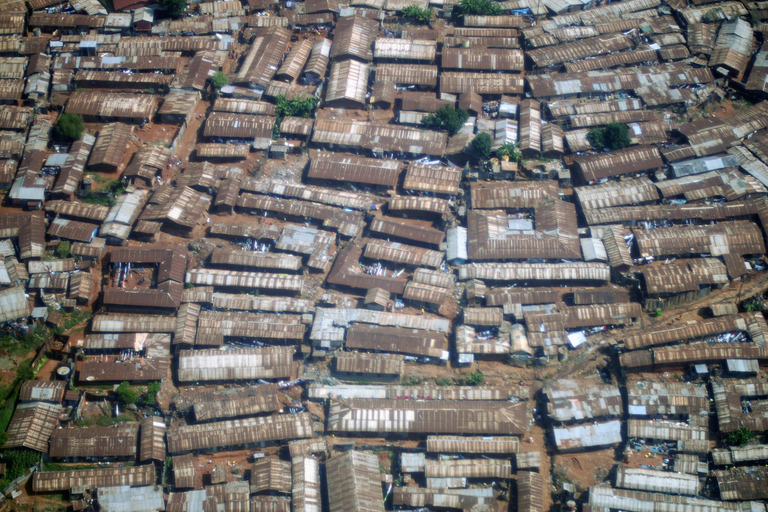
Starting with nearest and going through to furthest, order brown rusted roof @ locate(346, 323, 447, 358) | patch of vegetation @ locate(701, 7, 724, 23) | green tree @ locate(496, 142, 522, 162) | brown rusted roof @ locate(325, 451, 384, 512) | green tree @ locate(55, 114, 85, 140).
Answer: brown rusted roof @ locate(325, 451, 384, 512) → brown rusted roof @ locate(346, 323, 447, 358) → green tree @ locate(496, 142, 522, 162) → green tree @ locate(55, 114, 85, 140) → patch of vegetation @ locate(701, 7, 724, 23)

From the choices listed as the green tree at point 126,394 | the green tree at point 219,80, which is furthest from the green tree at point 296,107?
the green tree at point 126,394

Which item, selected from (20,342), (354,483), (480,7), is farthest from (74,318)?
(480,7)

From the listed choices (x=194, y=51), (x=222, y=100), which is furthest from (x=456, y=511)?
(x=194, y=51)

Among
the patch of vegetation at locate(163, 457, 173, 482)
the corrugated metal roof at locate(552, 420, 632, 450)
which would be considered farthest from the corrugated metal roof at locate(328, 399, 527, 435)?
the patch of vegetation at locate(163, 457, 173, 482)

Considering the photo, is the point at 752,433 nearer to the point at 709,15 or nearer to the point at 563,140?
the point at 563,140

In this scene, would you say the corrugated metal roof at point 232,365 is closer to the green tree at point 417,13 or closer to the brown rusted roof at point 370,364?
the brown rusted roof at point 370,364

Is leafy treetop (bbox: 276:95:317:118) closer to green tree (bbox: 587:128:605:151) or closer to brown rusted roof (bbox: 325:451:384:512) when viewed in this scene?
green tree (bbox: 587:128:605:151)
